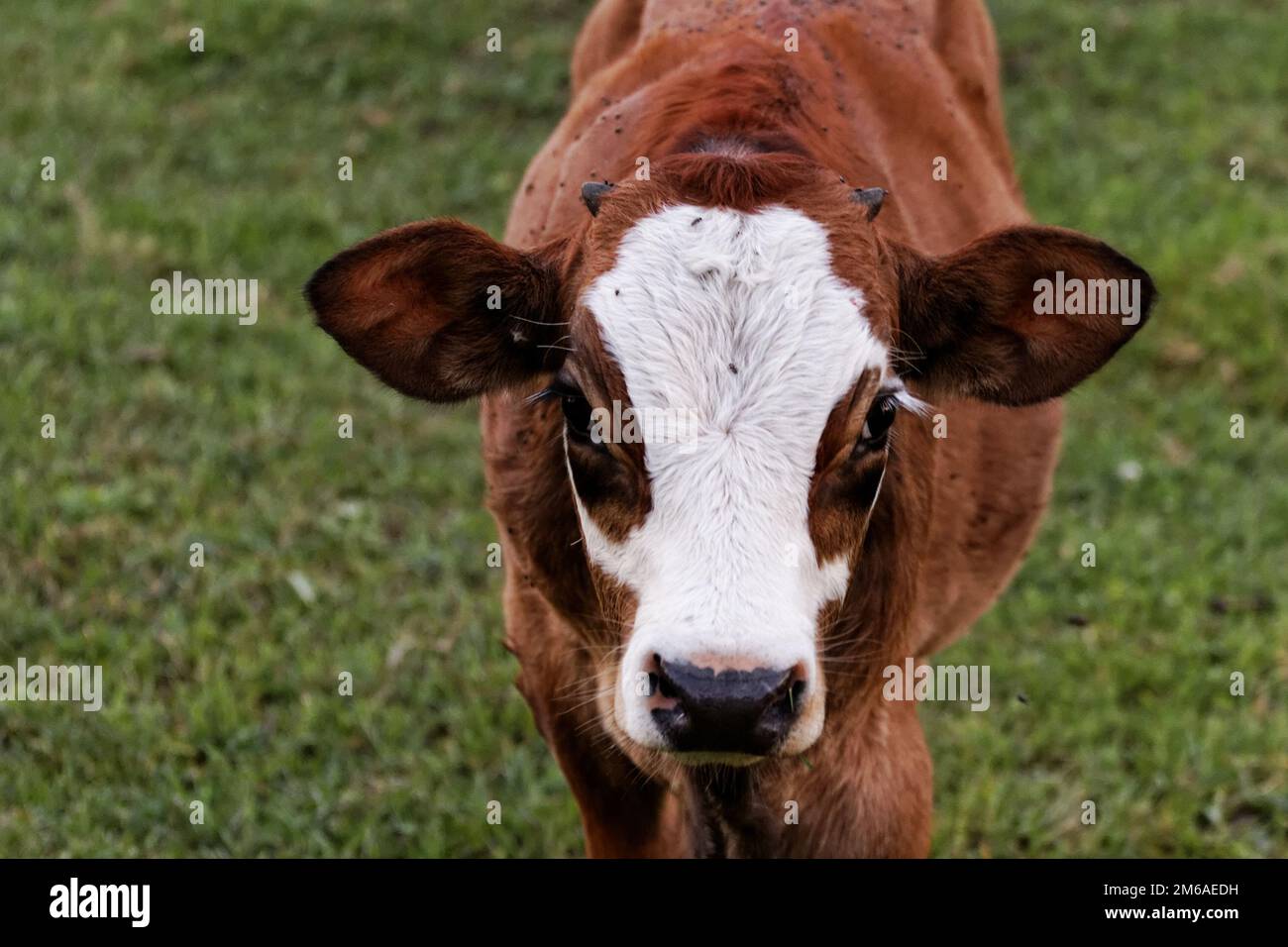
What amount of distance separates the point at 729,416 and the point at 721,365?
107 millimetres

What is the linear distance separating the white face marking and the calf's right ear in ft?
0.92

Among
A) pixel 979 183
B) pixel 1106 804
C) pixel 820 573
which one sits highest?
pixel 979 183

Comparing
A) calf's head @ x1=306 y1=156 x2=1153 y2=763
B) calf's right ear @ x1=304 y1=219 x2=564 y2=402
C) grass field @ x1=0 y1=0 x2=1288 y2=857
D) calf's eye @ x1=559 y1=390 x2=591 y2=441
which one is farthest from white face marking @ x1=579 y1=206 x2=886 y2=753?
grass field @ x1=0 y1=0 x2=1288 y2=857

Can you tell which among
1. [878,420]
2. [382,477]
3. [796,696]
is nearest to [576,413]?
[878,420]

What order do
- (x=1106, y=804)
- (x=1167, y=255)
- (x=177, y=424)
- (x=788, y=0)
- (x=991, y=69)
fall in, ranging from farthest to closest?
1. (x=1167, y=255)
2. (x=177, y=424)
3. (x=991, y=69)
4. (x=1106, y=804)
5. (x=788, y=0)

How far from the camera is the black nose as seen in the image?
2.70 m

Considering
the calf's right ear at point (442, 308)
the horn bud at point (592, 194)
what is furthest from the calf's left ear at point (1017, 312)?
the calf's right ear at point (442, 308)

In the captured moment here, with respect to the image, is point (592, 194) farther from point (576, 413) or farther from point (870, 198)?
point (870, 198)

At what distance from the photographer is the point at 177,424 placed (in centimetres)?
636

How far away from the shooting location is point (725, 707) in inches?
107

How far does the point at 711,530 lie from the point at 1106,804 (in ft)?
9.06

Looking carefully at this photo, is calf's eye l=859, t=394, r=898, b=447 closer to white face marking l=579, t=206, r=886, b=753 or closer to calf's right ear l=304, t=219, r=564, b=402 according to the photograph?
white face marking l=579, t=206, r=886, b=753

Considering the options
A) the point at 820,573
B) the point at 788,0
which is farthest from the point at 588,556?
the point at 788,0

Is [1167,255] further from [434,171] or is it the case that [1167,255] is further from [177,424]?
[177,424]
